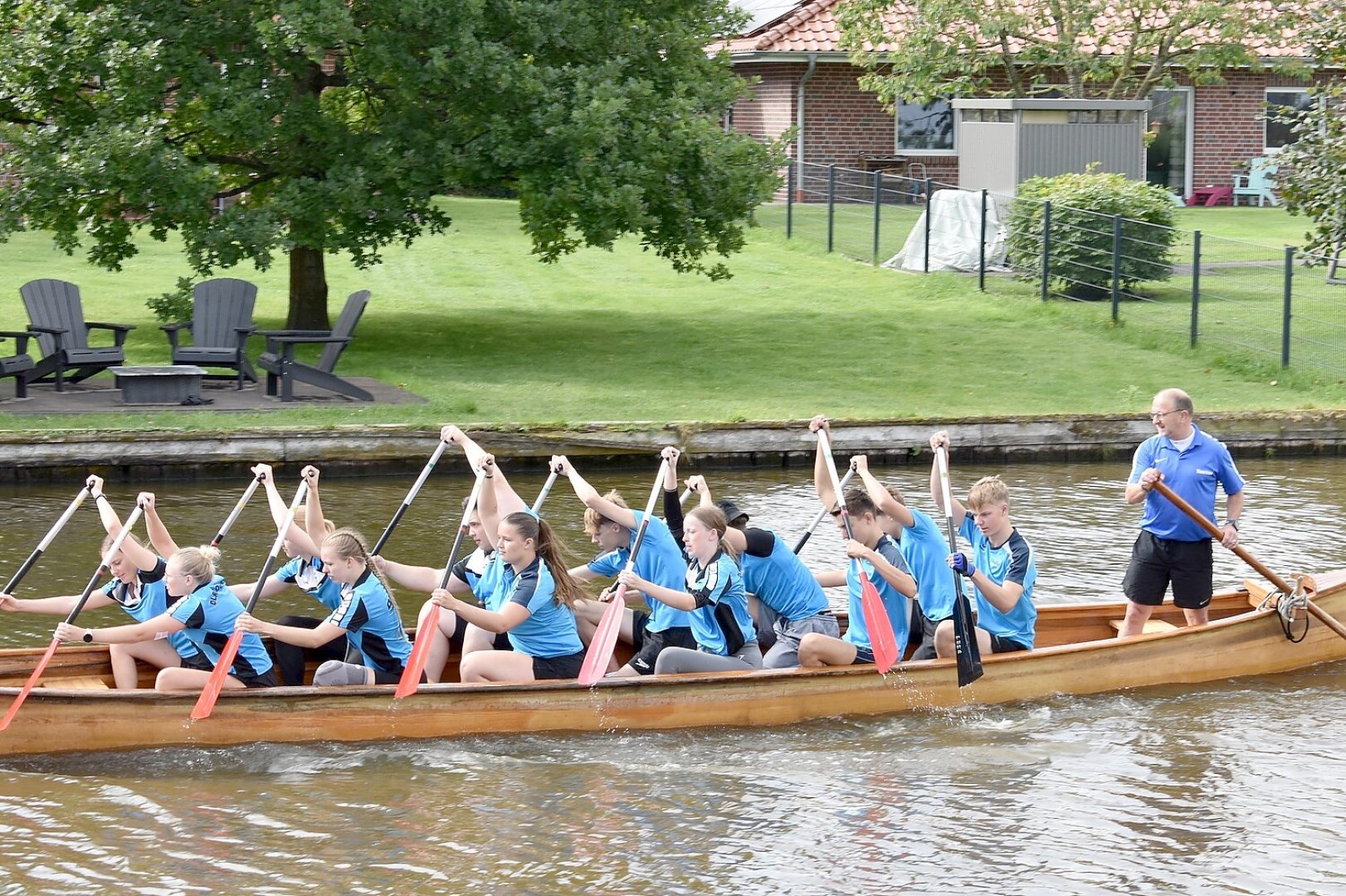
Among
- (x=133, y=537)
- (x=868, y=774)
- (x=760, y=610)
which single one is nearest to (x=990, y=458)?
(x=760, y=610)

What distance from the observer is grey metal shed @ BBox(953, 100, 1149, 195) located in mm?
22656

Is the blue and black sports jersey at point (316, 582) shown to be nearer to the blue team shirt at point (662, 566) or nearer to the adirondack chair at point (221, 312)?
the blue team shirt at point (662, 566)

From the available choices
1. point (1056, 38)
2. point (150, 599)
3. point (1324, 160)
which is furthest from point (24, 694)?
point (1056, 38)

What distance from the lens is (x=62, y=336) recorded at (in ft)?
51.3

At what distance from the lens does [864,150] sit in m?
30.4

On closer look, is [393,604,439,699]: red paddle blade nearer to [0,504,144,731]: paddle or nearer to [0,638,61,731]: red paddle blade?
[0,504,144,731]: paddle

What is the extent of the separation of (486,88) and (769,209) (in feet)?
43.1

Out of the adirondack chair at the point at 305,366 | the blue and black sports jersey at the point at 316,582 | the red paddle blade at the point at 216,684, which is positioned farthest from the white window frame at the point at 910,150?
the red paddle blade at the point at 216,684

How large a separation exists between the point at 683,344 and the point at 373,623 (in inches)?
414

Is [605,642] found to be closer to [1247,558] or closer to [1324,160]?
[1247,558]

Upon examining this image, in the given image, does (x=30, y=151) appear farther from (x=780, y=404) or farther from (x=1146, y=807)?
(x=1146, y=807)

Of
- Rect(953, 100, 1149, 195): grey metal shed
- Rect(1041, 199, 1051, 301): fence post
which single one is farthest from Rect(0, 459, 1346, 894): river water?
Rect(953, 100, 1149, 195): grey metal shed

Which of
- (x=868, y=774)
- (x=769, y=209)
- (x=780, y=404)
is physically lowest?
(x=868, y=774)

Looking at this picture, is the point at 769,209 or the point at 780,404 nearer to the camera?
the point at 780,404
